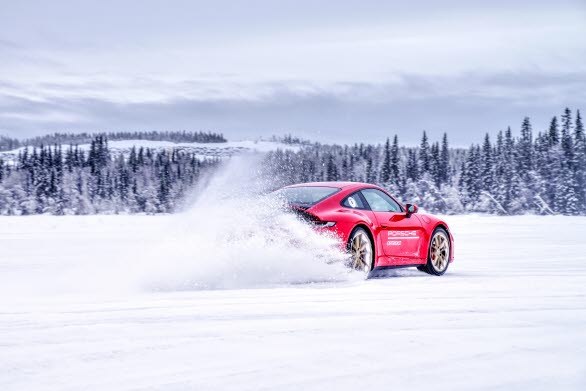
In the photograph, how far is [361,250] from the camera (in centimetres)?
997

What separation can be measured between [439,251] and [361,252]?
2367 millimetres

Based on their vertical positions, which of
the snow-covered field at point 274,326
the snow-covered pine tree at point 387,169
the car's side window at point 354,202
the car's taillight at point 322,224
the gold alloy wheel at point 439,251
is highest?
the snow-covered pine tree at point 387,169

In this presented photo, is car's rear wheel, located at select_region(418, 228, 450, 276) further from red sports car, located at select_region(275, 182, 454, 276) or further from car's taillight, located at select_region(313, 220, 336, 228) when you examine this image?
car's taillight, located at select_region(313, 220, 336, 228)

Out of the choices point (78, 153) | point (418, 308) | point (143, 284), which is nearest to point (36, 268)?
point (143, 284)

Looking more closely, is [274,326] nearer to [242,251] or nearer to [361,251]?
[242,251]

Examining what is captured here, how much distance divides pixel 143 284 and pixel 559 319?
16.3ft

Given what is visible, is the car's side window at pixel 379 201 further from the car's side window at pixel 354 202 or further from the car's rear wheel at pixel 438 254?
the car's rear wheel at pixel 438 254

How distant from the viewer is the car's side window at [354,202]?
10117mm

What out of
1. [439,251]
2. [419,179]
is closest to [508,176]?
[419,179]

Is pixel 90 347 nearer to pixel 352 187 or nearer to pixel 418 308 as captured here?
pixel 418 308

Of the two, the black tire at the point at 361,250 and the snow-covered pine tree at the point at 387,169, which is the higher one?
the snow-covered pine tree at the point at 387,169

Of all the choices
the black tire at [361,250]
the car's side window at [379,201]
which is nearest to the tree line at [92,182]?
the car's side window at [379,201]

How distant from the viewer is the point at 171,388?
394cm

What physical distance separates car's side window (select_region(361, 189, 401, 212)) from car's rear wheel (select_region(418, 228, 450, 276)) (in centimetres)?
94
